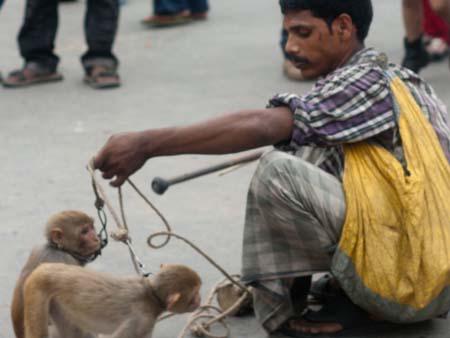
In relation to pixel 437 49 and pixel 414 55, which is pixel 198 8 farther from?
pixel 414 55

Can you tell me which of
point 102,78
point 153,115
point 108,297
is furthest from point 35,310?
point 102,78

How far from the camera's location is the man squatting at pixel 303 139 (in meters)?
3.37

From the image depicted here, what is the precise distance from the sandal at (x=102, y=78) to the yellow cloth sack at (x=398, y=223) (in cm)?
389

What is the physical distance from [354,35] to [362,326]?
97 centimetres

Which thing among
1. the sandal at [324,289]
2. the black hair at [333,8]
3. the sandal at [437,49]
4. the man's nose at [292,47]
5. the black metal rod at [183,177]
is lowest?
the sandal at [437,49]

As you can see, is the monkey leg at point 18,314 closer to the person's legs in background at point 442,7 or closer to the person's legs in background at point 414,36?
the person's legs in background at point 442,7

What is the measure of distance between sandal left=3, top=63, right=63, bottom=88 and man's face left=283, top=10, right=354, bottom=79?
3.98m

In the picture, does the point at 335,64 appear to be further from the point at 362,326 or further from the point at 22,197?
the point at 22,197

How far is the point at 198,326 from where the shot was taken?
378 centimetres

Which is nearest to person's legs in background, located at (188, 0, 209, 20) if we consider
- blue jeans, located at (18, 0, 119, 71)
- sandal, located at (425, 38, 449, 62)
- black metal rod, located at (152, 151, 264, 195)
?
blue jeans, located at (18, 0, 119, 71)

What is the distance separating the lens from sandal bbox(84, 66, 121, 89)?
282 inches

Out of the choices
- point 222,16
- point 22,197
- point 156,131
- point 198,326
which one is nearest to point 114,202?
point 22,197

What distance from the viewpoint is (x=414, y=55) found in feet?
22.9

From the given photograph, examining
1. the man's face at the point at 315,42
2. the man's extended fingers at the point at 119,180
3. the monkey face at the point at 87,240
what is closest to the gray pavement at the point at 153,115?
the monkey face at the point at 87,240
